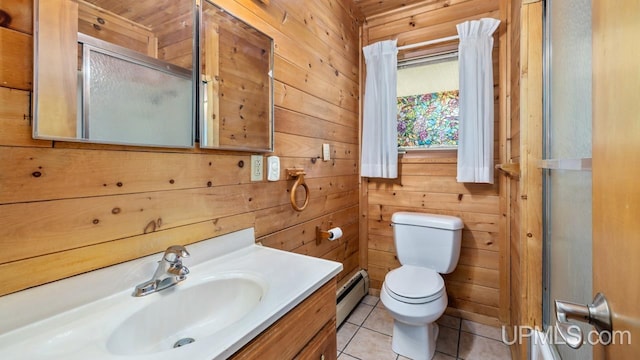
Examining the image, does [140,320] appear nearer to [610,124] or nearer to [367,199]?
[610,124]

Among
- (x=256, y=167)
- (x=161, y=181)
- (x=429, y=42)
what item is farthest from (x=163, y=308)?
(x=429, y=42)

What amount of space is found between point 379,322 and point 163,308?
5.27ft

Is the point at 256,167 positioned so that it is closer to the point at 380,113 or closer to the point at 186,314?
the point at 186,314

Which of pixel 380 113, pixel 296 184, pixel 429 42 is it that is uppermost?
pixel 429 42

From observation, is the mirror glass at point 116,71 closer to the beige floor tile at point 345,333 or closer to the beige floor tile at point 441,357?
the beige floor tile at point 345,333

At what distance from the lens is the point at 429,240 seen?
1865 mm

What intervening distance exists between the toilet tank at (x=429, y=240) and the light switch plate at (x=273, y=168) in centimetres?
104

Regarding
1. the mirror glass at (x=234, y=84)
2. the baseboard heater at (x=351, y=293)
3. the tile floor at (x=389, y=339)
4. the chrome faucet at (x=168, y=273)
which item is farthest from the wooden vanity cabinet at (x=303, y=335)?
the baseboard heater at (x=351, y=293)

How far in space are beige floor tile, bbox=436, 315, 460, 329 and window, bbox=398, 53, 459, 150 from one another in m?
1.29

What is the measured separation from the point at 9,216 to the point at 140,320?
0.39 m

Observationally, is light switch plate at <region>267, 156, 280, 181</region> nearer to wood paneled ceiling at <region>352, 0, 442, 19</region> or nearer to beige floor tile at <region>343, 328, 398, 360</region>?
beige floor tile at <region>343, 328, 398, 360</region>

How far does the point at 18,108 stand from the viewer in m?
0.63

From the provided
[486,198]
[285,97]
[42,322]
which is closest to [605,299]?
[42,322]

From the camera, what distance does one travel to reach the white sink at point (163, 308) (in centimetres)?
59
